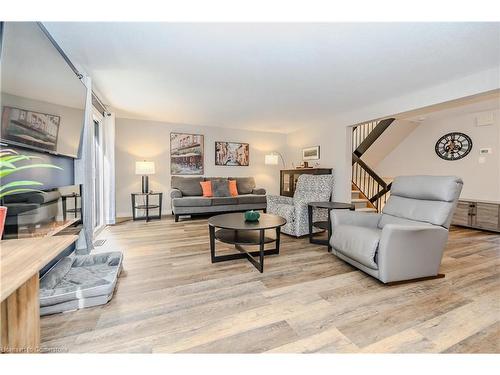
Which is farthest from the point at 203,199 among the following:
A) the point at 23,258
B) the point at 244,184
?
the point at 23,258

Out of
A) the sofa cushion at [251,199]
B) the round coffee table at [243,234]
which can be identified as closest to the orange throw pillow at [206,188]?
the sofa cushion at [251,199]

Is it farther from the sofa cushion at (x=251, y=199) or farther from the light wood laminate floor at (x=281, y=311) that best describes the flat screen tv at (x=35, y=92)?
the sofa cushion at (x=251, y=199)

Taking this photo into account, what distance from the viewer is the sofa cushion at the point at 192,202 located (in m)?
4.47

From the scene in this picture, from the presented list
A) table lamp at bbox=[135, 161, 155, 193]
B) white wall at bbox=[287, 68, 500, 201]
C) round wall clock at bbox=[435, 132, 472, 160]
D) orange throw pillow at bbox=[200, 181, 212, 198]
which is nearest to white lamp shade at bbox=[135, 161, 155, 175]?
table lamp at bbox=[135, 161, 155, 193]

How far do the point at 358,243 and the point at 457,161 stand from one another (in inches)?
169

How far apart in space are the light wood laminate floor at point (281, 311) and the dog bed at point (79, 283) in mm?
64

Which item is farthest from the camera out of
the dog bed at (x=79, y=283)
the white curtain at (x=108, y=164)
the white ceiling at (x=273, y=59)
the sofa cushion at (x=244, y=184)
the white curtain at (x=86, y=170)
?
the sofa cushion at (x=244, y=184)

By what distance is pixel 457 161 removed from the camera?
471 centimetres

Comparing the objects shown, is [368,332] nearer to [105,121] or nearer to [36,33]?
[36,33]

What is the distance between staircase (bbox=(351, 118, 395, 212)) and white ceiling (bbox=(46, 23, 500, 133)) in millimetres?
1627

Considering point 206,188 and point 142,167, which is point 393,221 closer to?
point 206,188

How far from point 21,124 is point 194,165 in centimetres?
402

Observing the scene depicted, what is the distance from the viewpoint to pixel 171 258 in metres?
2.53

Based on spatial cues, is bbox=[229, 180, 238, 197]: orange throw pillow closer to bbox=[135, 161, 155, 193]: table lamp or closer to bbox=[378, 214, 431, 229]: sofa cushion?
bbox=[135, 161, 155, 193]: table lamp
